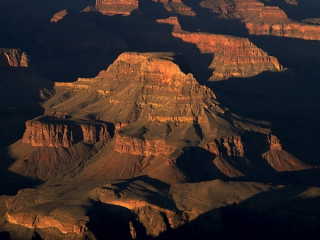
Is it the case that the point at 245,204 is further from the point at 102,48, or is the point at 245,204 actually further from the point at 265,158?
the point at 102,48

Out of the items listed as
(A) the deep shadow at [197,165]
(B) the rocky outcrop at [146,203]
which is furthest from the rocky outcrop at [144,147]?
(B) the rocky outcrop at [146,203]

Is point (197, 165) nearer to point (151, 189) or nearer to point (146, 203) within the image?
point (151, 189)

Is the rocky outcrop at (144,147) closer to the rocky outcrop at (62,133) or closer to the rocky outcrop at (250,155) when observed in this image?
the rocky outcrop at (250,155)

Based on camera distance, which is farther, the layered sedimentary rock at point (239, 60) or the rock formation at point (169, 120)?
the layered sedimentary rock at point (239, 60)

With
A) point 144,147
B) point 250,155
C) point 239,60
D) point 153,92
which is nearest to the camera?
point 144,147

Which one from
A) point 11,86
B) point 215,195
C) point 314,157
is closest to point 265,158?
point 314,157

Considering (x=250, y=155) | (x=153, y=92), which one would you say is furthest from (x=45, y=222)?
(x=153, y=92)

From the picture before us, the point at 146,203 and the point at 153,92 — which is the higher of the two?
the point at 146,203
